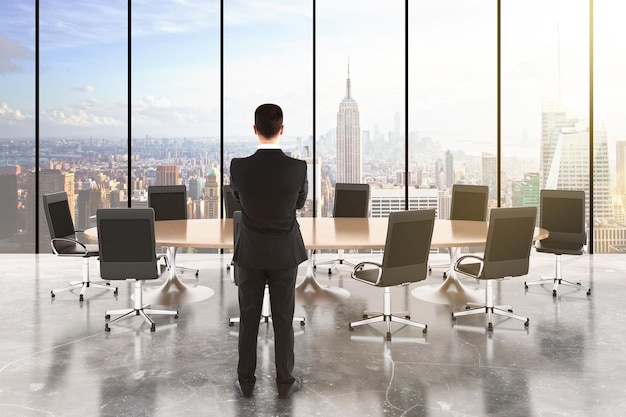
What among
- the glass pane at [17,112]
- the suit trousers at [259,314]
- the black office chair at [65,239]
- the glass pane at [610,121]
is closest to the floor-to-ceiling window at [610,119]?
the glass pane at [610,121]

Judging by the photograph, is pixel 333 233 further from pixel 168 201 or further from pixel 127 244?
pixel 168 201

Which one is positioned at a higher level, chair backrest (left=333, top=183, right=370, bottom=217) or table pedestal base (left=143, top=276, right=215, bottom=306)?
chair backrest (left=333, top=183, right=370, bottom=217)

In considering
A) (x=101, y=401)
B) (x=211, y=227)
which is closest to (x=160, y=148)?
(x=211, y=227)

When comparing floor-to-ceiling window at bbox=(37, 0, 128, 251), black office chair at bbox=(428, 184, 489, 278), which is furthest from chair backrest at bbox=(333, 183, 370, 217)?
floor-to-ceiling window at bbox=(37, 0, 128, 251)

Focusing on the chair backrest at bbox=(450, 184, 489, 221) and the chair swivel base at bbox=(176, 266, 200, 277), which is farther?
the chair swivel base at bbox=(176, 266, 200, 277)

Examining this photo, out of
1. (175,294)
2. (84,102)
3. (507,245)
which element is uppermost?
(84,102)

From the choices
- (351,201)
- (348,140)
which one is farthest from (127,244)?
(348,140)

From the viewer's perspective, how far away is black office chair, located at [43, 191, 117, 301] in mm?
6719

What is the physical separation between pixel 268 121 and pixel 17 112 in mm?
7005

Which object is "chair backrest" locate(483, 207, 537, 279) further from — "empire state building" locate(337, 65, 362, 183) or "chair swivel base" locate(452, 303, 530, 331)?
"empire state building" locate(337, 65, 362, 183)

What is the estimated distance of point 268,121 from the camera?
12.4 feet

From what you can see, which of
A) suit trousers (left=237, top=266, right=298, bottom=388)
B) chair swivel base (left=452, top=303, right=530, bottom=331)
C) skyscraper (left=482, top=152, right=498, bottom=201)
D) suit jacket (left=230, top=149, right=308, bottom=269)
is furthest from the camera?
skyscraper (left=482, top=152, right=498, bottom=201)

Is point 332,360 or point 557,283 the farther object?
point 557,283

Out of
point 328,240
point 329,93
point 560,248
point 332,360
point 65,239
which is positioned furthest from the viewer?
point 329,93
